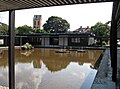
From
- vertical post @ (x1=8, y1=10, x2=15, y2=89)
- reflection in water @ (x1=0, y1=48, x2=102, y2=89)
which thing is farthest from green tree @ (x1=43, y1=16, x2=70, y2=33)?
vertical post @ (x1=8, y1=10, x2=15, y2=89)

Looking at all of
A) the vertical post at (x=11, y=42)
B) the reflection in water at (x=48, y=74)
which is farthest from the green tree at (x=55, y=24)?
the vertical post at (x=11, y=42)

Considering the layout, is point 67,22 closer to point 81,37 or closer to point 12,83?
point 81,37

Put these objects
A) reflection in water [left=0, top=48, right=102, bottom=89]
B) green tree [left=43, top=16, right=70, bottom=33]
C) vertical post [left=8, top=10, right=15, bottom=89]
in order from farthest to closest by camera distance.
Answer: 1. green tree [left=43, top=16, right=70, bottom=33]
2. reflection in water [left=0, top=48, right=102, bottom=89]
3. vertical post [left=8, top=10, right=15, bottom=89]

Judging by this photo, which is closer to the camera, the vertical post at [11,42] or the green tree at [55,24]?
the vertical post at [11,42]

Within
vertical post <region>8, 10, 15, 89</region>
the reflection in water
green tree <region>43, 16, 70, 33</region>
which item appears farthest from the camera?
green tree <region>43, 16, 70, 33</region>

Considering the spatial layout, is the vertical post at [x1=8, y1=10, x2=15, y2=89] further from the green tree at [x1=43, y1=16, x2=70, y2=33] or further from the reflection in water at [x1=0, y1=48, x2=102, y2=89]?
the green tree at [x1=43, y1=16, x2=70, y2=33]

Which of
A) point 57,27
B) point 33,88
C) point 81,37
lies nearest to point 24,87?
point 33,88

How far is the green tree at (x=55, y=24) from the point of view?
64.1 metres

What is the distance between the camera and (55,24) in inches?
2514

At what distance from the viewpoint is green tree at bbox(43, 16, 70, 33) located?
6406cm

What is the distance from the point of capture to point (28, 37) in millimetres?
37156

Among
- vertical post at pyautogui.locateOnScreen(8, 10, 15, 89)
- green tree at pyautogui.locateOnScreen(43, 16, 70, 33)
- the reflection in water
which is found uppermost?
green tree at pyautogui.locateOnScreen(43, 16, 70, 33)

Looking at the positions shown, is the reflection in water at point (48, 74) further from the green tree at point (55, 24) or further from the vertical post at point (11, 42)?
the green tree at point (55, 24)

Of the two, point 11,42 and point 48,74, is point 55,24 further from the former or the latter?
point 11,42
